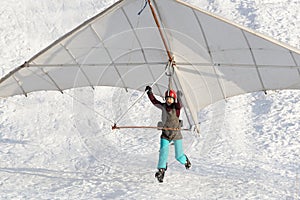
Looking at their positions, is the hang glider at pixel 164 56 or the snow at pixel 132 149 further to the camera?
the snow at pixel 132 149

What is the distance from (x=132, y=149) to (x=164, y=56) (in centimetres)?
301

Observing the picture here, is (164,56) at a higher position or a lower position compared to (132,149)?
higher

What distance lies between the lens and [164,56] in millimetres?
11312

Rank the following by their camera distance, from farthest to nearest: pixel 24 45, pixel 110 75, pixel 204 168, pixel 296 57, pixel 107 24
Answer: pixel 24 45
pixel 110 75
pixel 204 168
pixel 107 24
pixel 296 57

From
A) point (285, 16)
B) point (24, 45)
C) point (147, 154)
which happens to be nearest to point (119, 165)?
point (147, 154)

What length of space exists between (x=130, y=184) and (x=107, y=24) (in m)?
3.53

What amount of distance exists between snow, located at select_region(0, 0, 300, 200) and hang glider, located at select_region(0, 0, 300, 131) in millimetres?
1681

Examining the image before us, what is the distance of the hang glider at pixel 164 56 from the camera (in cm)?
952

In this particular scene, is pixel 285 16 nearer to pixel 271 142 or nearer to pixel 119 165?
pixel 271 142

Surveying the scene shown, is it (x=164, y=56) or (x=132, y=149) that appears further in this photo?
(x=132, y=149)

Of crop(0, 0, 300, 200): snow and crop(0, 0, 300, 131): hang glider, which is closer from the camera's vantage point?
crop(0, 0, 300, 131): hang glider

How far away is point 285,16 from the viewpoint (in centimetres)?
2289

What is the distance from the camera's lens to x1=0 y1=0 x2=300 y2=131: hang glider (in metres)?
9.52

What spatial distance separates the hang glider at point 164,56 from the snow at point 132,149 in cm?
168
